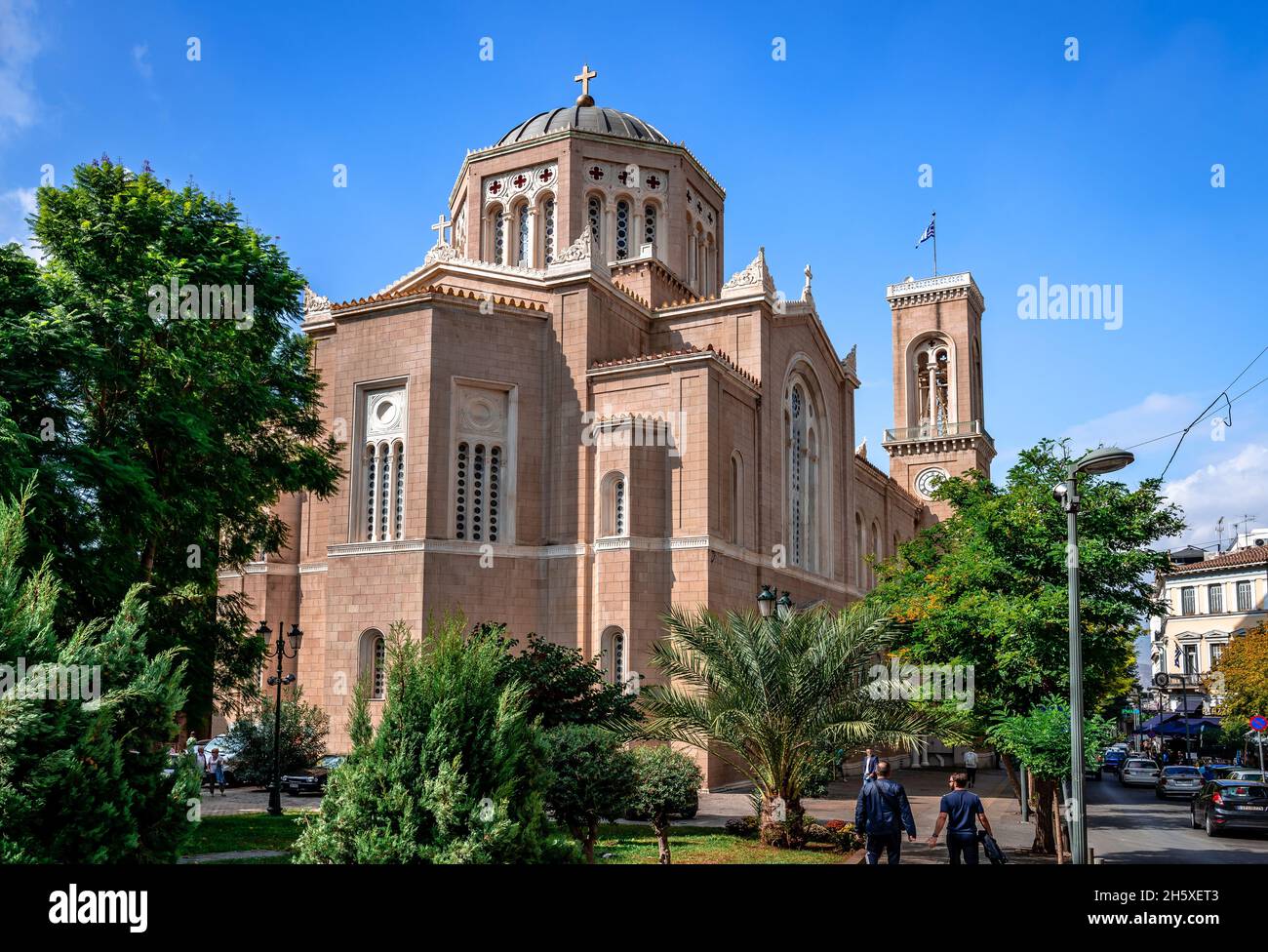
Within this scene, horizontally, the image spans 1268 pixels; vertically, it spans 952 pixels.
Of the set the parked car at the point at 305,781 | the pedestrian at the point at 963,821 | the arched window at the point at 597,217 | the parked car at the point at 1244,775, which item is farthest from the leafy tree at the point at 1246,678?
the parked car at the point at 305,781

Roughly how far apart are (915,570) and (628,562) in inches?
290

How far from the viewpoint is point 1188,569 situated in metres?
58.5

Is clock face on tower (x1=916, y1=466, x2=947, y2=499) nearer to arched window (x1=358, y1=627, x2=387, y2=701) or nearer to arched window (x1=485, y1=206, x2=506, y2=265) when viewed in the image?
arched window (x1=485, y1=206, x2=506, y2=265)

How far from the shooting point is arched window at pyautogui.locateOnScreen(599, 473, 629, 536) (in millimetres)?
28781

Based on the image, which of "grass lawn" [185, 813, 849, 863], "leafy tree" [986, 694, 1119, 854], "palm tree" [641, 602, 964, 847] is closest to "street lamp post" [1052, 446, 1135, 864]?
"leafy tree" [986, 694, 1119, 854]

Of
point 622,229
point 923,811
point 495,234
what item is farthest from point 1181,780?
point 495,234

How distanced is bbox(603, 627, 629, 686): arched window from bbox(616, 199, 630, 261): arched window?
46.1 ft

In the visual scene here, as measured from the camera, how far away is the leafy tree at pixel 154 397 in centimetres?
1641

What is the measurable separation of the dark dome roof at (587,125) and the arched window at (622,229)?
230 cm

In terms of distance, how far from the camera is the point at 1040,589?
60.5 ft

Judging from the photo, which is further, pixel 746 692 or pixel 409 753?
pixel 746 692
